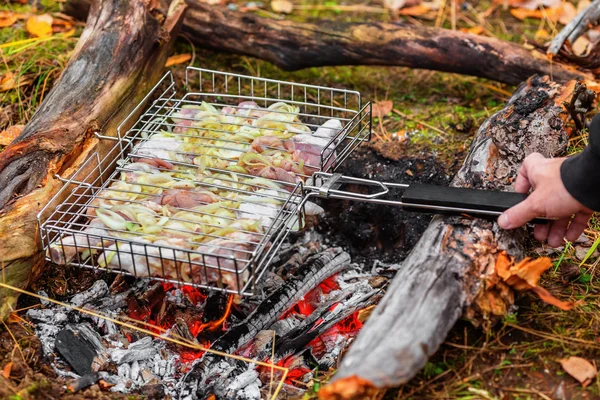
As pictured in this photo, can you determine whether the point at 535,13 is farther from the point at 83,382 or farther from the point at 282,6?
the point at 83,382

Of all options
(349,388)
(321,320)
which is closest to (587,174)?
(349,388)

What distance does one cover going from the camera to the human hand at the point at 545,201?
2807 millimetres

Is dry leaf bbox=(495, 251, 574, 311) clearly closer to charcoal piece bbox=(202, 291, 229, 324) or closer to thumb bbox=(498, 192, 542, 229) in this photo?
thumb bbox=(498, 192, 542, 229)

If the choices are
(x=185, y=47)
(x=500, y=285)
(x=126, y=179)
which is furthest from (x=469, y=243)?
(x=185, y=47)

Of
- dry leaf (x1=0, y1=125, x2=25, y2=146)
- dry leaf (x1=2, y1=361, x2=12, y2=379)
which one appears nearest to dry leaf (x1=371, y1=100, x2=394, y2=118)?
dry leaf (x1=0, y1=125, x2=25, y2=146)

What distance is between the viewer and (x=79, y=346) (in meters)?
3.19

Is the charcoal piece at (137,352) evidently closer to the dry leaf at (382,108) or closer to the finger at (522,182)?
the finger at (522,182)

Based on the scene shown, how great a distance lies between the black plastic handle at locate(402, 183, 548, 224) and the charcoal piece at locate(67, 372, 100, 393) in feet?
5.14

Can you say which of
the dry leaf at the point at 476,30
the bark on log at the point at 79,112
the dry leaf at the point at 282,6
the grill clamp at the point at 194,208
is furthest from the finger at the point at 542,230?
the dry leaf at the point at 282,6

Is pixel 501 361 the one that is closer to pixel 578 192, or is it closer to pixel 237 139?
pixel 578 192

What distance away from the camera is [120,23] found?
4145 mm

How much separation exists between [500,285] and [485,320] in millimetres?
160

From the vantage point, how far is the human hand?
9.21ft

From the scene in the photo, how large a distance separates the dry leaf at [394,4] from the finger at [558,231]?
3494 mm
